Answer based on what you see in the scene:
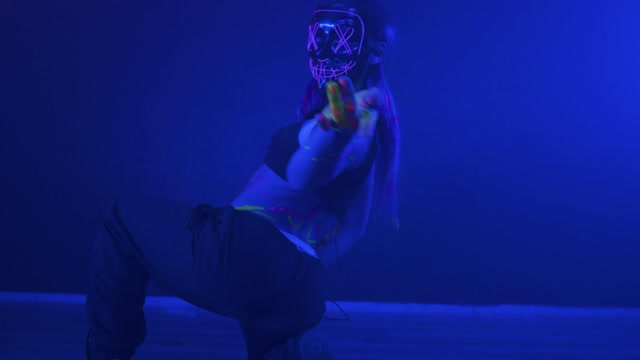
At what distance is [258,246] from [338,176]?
0.33 m

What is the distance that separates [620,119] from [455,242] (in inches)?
32.6

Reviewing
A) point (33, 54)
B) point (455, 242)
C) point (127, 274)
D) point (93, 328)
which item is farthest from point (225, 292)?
point (33, 54)

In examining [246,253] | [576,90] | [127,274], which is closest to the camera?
[246,253]

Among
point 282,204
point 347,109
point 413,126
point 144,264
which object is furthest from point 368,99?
point 413,126

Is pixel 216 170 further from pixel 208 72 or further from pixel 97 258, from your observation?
pixel 97 258

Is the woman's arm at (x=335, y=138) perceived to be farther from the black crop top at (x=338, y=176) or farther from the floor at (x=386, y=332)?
the floor at (x=386, y=332)

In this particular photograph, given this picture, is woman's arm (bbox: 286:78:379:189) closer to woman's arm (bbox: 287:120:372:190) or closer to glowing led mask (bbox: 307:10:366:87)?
woman's arm (bbox: 287:120:372:190)

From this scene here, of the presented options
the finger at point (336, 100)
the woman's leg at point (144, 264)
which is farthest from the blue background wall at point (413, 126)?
the finger at point (336, 100)

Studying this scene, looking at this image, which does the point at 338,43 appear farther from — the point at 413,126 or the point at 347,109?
the point at 413,126

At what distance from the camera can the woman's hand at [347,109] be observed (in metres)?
1.08

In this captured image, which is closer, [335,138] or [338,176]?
[335,138]

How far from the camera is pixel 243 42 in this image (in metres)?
2.29

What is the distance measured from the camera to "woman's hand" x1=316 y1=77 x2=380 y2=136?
42.5 inches

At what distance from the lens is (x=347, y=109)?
1.08m
